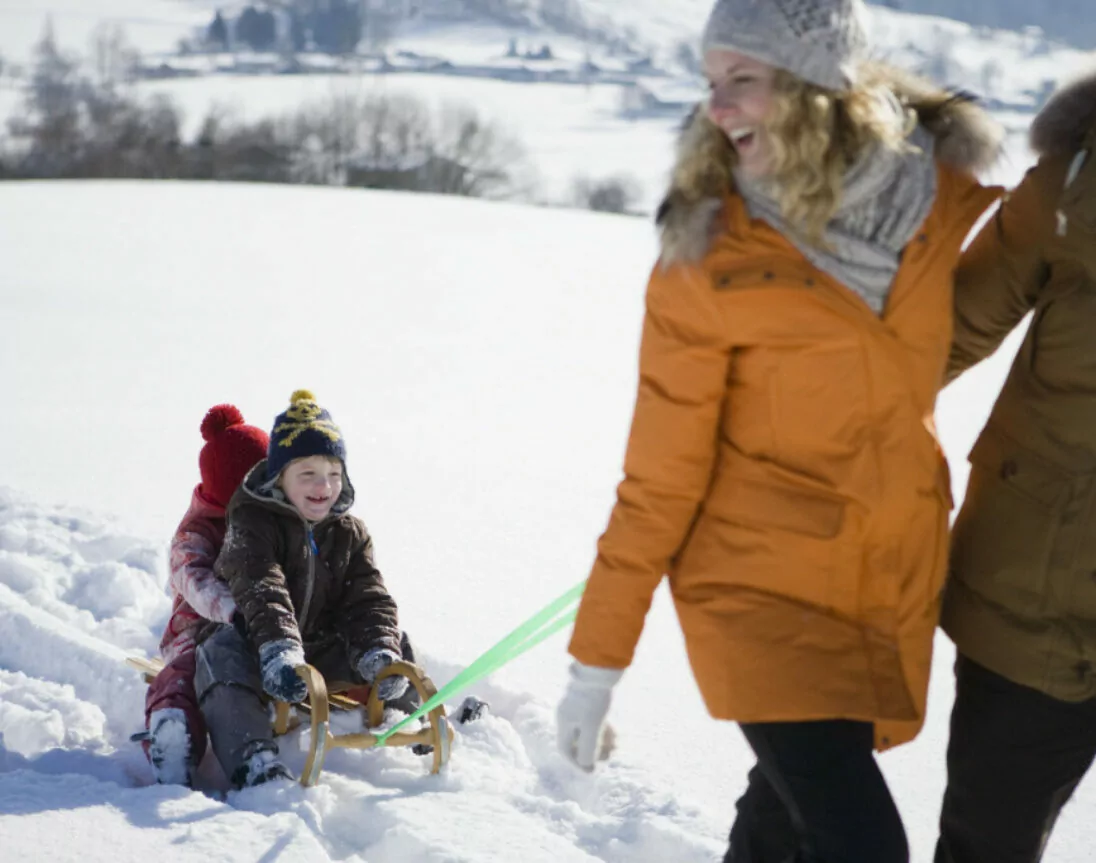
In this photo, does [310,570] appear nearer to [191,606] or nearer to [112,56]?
[191,606]

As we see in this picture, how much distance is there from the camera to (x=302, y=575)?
3.17 meters

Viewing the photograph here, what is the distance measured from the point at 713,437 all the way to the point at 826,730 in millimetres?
415

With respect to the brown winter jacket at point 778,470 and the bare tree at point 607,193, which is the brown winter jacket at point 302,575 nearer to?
the brown winter jacket at point 778,470

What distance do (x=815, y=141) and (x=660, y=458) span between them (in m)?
0.46

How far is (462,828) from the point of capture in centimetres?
260

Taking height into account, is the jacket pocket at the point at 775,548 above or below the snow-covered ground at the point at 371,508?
above

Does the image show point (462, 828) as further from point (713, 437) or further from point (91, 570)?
point (91, 570)

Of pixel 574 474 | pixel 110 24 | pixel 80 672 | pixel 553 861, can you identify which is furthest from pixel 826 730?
pixel 110 24

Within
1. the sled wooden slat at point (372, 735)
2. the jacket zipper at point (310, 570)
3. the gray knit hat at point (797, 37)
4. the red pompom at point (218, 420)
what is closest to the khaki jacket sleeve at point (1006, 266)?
the gray knit hat at point (797, 37)

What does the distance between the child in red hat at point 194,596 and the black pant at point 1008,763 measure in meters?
1.74

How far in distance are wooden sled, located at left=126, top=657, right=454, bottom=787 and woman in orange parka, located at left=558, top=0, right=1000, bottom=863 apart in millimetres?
1146

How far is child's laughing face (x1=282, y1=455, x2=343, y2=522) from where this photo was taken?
3.10 m

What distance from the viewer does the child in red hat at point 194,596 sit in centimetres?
289

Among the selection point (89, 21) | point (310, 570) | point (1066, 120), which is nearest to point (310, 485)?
point (310, 570)
